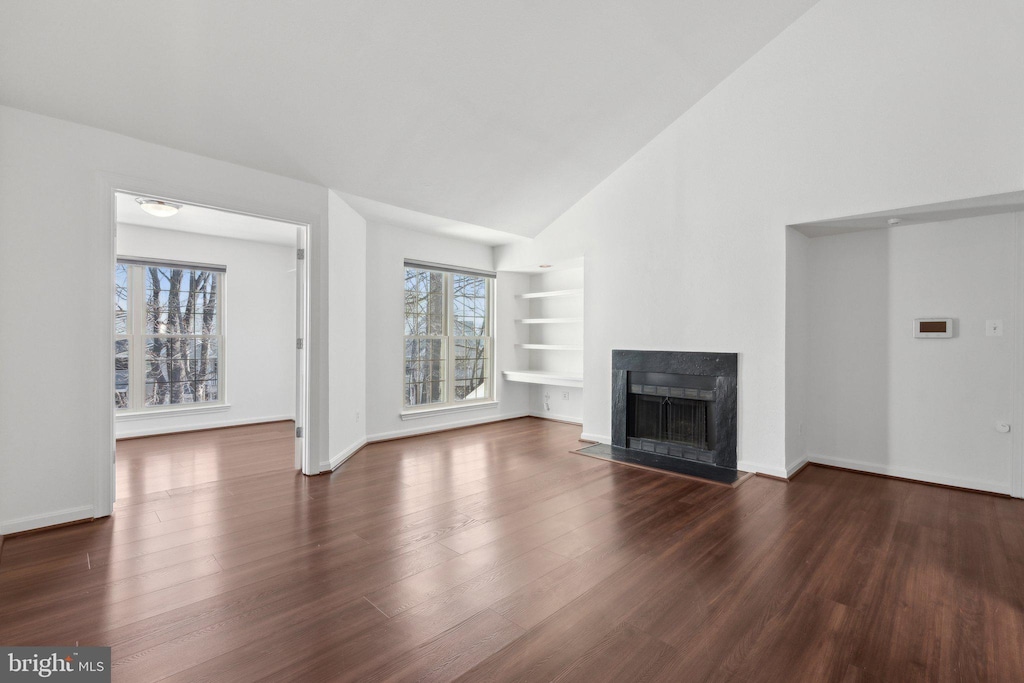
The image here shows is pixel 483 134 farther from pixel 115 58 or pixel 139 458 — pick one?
pixel 139 458

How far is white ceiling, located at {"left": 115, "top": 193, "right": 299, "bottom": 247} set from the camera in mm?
5031

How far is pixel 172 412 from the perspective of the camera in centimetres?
595

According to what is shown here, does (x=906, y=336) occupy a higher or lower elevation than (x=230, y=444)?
higher

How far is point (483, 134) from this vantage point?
4012 mm

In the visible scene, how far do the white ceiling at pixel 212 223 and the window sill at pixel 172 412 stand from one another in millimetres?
2239

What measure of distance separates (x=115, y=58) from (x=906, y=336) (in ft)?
19.5

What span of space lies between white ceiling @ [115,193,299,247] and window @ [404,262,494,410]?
1671mm

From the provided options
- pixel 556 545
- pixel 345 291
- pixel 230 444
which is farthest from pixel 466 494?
pixel 230 444

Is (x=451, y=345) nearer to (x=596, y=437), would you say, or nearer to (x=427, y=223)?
(x=427, y=223)

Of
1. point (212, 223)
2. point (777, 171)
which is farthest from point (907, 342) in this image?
point (212, 223)

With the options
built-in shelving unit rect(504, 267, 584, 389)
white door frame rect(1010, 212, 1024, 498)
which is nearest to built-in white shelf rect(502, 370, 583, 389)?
built-in shelving unit rect(504, 267, 584, 389)

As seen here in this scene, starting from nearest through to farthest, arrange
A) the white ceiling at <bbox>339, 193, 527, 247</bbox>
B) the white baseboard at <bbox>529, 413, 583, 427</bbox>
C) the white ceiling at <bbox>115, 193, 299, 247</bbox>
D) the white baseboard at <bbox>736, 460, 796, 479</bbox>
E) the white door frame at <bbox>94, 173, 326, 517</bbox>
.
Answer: the white door frame at <bbox>94, 173, 326, 517</bbox>
the white baseboard at <bbox>736, 460, 796, 479</bbox>
the white ceiling at <bbox>339, 193, 527, 247</bbox>
the white ceiling at <bbox>115, 193, 299, 247</bbox>
the white baseboard at <bbox>529, 413, 583, 427</bbox>

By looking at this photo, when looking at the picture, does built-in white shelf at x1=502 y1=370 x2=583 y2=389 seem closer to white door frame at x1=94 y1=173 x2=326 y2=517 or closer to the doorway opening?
the doorway opening

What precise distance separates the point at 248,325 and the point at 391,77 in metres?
4.65
